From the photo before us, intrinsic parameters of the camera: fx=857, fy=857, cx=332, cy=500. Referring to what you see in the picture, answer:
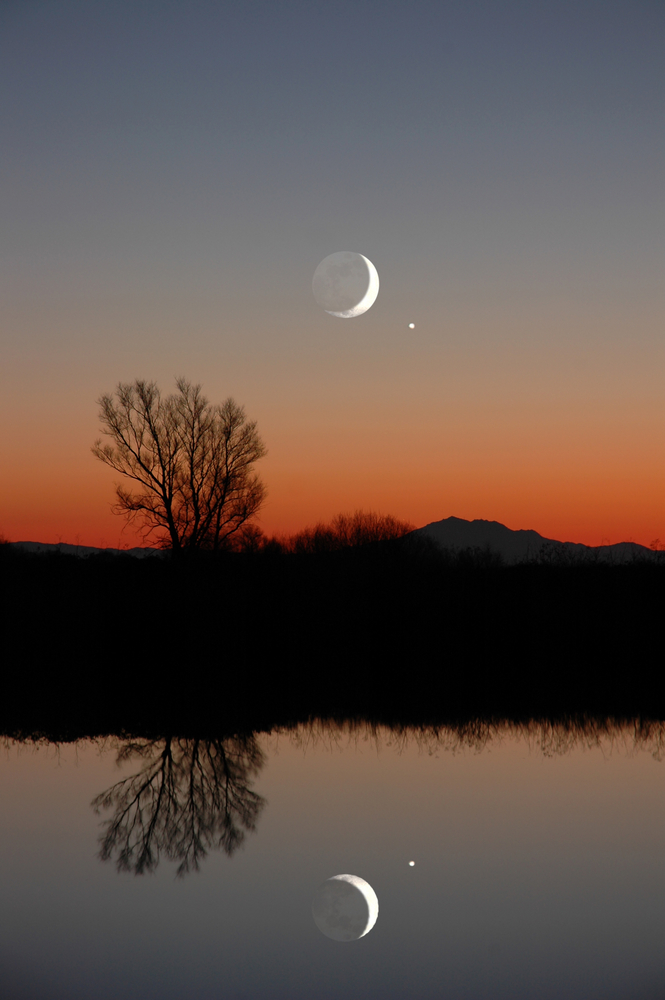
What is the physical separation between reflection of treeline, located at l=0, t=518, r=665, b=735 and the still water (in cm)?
683

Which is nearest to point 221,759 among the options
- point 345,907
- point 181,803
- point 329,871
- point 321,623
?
point 181,803

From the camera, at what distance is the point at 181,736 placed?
12.4 meters

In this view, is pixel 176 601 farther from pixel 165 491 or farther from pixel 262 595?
pixel 165 491

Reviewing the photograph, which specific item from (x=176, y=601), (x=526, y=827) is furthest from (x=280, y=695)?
(x=526, y=827)

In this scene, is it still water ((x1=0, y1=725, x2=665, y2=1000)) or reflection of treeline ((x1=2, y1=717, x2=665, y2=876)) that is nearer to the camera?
still water ((x1=0, y1=725, x2=665, y2=1000))

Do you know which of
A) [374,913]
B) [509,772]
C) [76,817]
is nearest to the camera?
[374,913]

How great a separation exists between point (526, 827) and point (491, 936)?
2.37 metres

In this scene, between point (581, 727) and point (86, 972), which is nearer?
point (86, 972)

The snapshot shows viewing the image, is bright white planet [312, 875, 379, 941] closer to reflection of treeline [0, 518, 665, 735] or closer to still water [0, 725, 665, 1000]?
still water [0, 725, 665, 1000]

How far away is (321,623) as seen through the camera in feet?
74.4

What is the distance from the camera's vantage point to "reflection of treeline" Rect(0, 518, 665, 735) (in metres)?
18.8

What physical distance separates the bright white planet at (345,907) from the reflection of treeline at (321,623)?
10462mm

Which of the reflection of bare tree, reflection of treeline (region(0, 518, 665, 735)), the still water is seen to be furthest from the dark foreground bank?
the still water

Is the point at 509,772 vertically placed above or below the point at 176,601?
below
